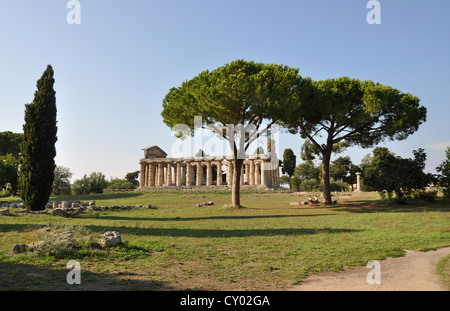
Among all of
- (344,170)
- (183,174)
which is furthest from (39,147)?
(344,170)

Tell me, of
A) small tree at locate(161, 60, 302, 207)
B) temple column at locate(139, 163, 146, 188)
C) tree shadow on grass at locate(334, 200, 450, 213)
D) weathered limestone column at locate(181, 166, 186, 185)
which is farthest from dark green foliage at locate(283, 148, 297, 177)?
small tree at locate(161, 60, 302, 207)

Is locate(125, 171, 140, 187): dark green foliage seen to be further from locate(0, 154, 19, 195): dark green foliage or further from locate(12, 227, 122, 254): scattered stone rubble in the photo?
locate(12, 227, 122, 254): scattered stone rubble

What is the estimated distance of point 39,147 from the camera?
23297mm

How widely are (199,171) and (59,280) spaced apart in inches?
2499

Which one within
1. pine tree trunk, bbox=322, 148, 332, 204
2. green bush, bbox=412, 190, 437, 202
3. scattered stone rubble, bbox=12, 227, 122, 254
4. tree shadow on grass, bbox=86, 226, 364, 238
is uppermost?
pine tree trunk, bbox=322, 148, 332, 204

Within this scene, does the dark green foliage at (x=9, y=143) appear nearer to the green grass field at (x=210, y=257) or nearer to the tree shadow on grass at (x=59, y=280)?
the green grass field at (x=210, y=257)

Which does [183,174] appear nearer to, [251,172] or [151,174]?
[151,174]

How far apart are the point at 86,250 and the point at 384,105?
29.0 m

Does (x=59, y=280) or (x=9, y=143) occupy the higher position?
(x=9, y=143)

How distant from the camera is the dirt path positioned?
626 centimetres

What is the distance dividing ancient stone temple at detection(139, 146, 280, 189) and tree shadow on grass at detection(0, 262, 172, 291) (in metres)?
54.6

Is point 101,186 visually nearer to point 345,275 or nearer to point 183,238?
point 183,238

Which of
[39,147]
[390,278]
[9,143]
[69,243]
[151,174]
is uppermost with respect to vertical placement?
[9,143]
